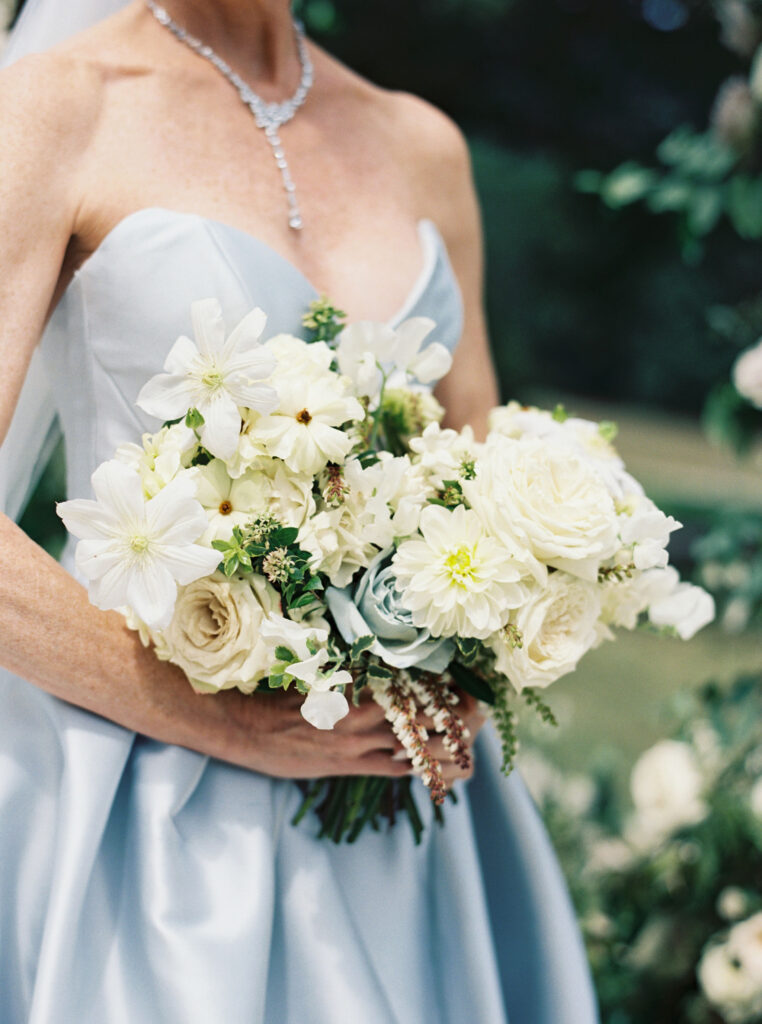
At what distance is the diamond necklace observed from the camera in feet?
5.34

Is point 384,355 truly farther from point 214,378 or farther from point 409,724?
point 409,724

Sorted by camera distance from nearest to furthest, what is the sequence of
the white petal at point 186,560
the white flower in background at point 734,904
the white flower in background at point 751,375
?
the white petal at point 186,560
the white flower in background at point 751,375
the white flower in background at point 734,904

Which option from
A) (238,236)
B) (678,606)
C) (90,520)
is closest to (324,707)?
(90,520)

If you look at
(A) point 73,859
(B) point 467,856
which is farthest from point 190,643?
(B) point 467,856

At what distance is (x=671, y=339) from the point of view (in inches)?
500

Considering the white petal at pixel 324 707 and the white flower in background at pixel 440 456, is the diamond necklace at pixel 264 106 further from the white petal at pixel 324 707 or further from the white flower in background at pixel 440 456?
the white petal at pixel 324 707

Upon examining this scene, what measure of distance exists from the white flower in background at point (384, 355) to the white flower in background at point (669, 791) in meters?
1.66

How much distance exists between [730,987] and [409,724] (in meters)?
1.58

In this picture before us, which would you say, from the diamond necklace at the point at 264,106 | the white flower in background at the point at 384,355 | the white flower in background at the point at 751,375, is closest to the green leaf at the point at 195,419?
the white flower in background at the point at 384,355

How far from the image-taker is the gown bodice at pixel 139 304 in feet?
4.67

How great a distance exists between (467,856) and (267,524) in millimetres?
736

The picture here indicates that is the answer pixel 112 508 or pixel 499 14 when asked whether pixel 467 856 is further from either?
pixel 499 14

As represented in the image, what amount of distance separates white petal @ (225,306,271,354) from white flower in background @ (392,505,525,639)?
277 millimetres

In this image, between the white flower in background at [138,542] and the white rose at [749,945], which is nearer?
the white flower in background at [138,542]
